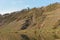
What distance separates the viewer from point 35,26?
276ft

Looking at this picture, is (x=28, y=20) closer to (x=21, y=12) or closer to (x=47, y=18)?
(x=47, y=18)

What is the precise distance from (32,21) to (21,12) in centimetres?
2542

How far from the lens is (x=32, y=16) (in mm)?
100812

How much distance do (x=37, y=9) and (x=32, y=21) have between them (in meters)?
16.2

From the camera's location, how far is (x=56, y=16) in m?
88.2

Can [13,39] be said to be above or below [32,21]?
above

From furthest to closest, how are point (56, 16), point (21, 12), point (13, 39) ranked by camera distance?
point (21, 12)
point (56, 16)
point (13, 39)

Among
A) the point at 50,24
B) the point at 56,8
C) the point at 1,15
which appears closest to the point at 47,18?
the point at 50,24

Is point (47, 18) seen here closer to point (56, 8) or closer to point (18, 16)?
point (56, 8)

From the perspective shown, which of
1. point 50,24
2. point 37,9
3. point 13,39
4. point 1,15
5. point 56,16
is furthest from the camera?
point 1,15

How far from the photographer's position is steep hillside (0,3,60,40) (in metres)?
45.7

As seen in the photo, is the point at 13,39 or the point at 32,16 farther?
the point at 32,16

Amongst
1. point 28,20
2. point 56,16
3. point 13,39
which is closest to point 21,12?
point 28,20

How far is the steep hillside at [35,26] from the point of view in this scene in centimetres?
4565
